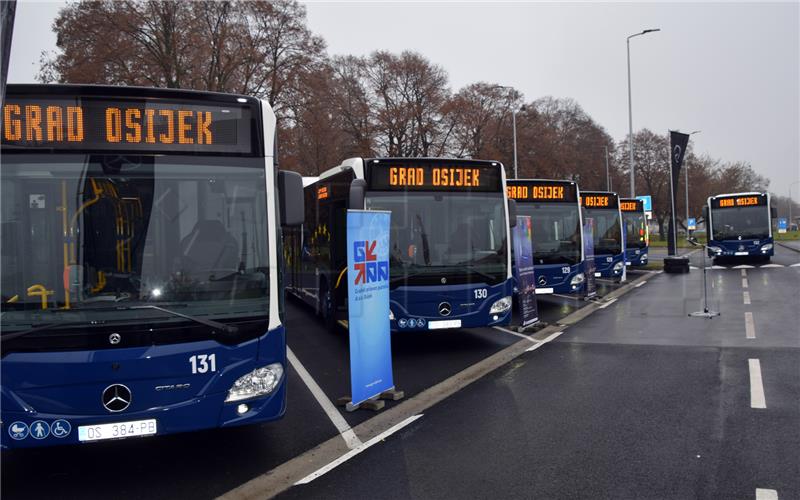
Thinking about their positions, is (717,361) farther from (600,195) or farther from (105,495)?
(600,195)

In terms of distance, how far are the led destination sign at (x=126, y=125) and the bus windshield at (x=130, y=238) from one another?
0.11m

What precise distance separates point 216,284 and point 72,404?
130 cm

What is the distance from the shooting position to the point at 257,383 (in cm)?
550

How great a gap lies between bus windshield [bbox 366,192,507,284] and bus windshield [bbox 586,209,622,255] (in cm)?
1319

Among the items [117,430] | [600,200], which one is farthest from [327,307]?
[600,200]

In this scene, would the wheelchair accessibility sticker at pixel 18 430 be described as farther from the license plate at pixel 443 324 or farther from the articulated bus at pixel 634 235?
the articulated bus at pixel 634 235

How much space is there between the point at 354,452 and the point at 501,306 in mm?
5197

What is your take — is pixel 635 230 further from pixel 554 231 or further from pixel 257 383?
pixel 257 383

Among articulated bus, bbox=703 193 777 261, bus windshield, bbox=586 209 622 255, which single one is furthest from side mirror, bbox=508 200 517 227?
articulated bus, bbox=703 193 777 261

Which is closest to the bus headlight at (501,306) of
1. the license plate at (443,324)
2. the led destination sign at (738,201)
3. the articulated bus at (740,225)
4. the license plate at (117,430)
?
the license plate at (443,324)

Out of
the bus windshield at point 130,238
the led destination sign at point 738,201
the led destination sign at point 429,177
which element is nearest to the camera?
the bus windshield at point 130,238

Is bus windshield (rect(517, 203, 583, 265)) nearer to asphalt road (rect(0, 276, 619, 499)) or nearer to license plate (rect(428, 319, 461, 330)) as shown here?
license plate (rect(428, 319, 461, 330))

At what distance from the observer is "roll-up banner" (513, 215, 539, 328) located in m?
12.3

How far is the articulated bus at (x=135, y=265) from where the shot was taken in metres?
4.96
